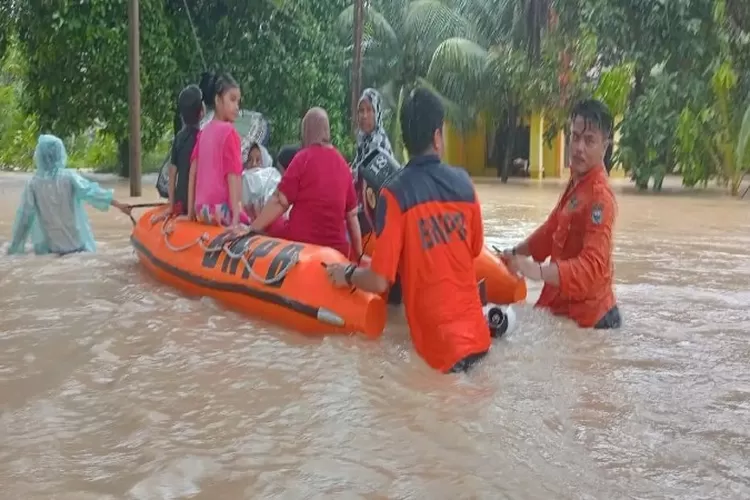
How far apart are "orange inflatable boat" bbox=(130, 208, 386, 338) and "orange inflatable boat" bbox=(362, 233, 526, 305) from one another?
2.09ft

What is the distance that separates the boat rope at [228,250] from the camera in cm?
470

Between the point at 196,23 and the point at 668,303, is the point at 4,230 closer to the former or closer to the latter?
the point at 668,303

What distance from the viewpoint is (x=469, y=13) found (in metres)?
21.1

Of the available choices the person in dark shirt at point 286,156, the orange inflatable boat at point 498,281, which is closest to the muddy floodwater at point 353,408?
the orange inflatable boat at point 498,281

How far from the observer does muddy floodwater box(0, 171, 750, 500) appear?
2689mm

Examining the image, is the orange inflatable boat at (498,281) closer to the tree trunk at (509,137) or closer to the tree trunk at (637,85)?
the tree trunk at (637,85)

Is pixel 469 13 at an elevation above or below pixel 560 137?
above

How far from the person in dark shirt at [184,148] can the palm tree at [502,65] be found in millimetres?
12332

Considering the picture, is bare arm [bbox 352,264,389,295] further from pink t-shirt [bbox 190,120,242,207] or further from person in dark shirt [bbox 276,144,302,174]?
person in dark shirt [bbox 276,144,302,174]

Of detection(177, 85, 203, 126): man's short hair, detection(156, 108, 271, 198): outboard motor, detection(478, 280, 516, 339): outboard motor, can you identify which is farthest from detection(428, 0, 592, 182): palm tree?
detection(478, 280, 516, 339): outboard motor

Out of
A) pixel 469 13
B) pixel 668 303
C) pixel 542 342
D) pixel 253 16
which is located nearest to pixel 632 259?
pixel 668 303

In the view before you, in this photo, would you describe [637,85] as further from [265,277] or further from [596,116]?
[265,277]

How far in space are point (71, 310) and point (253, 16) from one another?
39.0 ft

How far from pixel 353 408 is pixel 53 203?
14.1 ft
